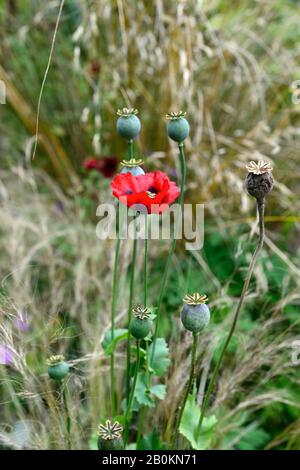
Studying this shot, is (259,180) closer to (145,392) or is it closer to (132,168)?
(132,168)

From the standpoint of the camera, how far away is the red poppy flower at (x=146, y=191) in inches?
29.1

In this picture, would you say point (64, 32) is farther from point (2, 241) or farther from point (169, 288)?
point (169, 288)

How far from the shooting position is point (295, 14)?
197cm

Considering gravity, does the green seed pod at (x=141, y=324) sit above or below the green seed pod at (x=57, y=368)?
above

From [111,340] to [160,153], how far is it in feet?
2.56

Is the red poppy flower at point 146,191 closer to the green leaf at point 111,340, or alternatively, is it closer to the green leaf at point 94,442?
the green leaf at point 111,340

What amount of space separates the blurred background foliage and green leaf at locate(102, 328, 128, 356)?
140 millimetres

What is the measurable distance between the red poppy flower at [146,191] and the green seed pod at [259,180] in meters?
0.10

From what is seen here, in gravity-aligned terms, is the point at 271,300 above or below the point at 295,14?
below

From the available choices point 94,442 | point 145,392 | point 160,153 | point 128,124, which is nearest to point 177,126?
point 128,124

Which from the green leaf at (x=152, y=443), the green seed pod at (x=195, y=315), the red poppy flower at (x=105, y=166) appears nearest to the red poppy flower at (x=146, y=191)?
the green seed pod at (x=195, y=315)
